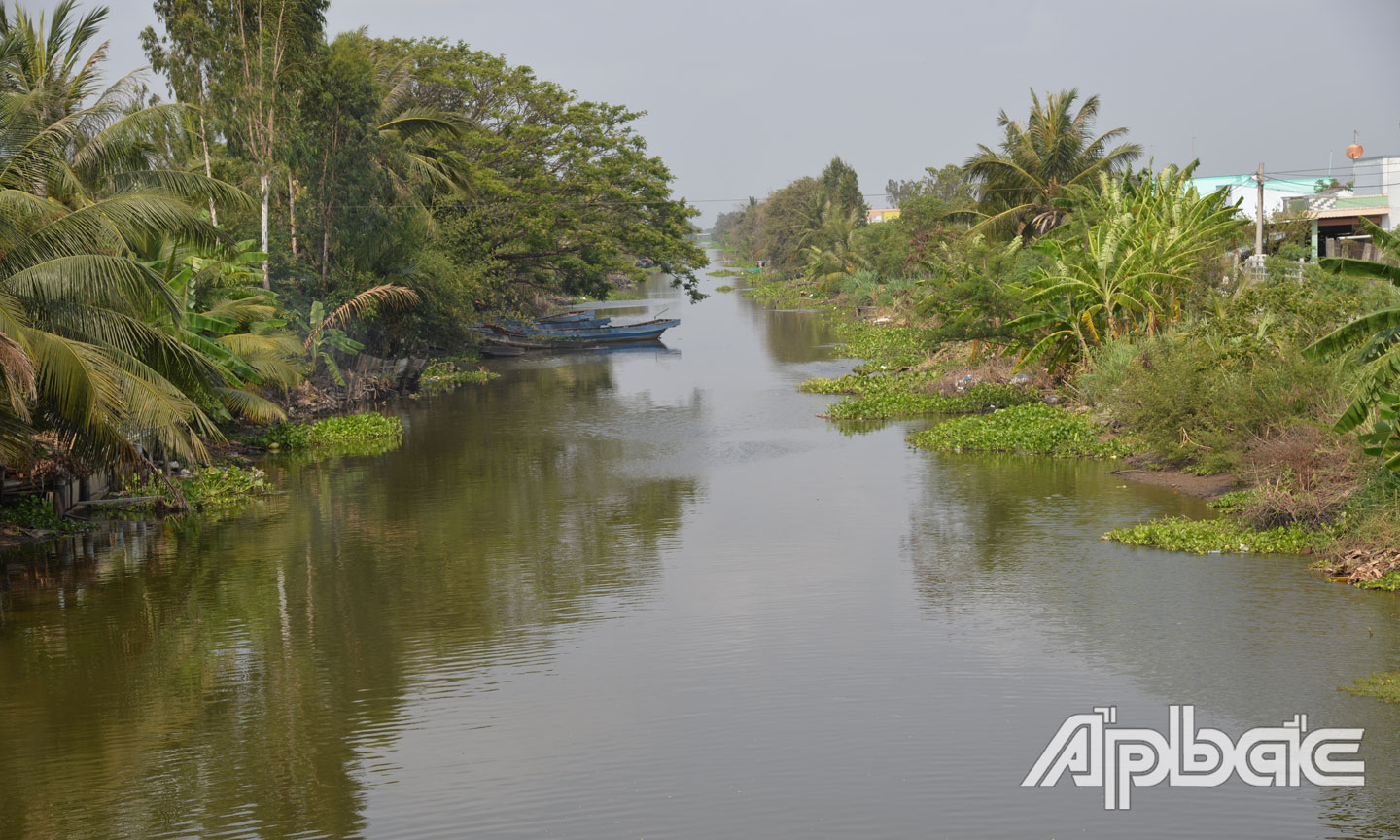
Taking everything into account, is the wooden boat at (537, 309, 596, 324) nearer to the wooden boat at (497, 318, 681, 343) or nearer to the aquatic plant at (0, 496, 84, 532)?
the wooden boat at (497, 318, 681, 343)

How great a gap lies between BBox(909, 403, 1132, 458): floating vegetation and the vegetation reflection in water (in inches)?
225

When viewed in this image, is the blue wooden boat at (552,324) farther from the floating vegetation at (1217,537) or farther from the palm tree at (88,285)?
the floating vegetation at (1217,537)

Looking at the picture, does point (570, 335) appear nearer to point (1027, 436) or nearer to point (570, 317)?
point (570, 317)

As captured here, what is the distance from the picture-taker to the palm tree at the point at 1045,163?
37.8 m

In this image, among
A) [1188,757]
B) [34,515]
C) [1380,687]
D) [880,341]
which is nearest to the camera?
[1188,757]

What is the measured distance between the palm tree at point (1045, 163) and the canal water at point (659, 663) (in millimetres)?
19808

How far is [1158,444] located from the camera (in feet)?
63.2

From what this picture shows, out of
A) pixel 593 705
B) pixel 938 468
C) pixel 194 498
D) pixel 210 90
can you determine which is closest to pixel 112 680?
pixel 593 705

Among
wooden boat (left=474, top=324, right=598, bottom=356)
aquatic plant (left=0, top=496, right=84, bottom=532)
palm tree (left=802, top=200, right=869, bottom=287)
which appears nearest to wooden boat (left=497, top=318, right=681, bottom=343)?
wooden boat (left=474, top=324, right=598, bottom=356)

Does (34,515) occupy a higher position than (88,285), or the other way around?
(88,285)

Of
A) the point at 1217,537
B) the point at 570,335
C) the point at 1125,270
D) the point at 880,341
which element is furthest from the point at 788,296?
the point at 1217,537

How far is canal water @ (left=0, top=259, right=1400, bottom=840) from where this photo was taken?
329 inches

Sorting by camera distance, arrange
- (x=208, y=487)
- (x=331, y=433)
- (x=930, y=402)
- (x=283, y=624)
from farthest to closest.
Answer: (x=930, y=402) → (x=331, y=433) → (x=208, y=487) → (x=283, y=624)

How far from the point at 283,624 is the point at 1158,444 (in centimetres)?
1365
